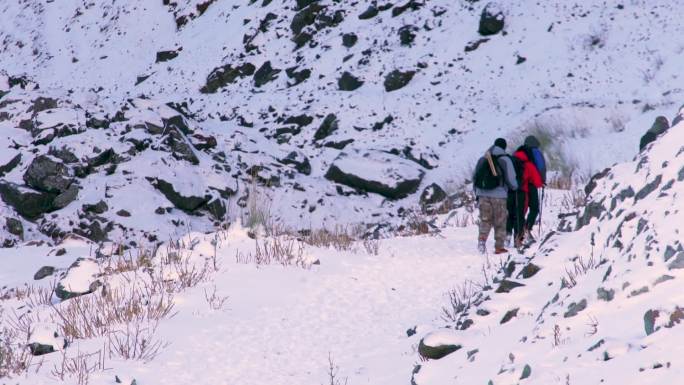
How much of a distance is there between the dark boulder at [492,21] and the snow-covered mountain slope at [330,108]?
6cm

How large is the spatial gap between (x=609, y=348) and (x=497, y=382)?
1.67ft

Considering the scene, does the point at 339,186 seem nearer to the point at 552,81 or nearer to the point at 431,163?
the point at 431,163

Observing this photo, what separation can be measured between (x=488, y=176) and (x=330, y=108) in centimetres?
1280

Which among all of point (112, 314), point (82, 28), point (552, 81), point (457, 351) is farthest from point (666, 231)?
point (82, 28)

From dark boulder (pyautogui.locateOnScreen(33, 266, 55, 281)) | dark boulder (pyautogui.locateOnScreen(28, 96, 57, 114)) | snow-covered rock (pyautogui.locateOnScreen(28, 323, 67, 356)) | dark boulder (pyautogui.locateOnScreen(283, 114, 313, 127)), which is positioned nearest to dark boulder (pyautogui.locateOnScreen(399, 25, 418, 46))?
dark boulder (pyautogui.locateOnScreen(283, 114, 313, 127))

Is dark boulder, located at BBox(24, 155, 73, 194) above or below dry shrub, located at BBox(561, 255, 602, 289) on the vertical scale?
below

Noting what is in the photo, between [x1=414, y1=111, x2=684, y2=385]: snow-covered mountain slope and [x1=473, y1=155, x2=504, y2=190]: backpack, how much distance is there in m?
4.15

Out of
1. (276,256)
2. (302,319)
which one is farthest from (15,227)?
(302,319)

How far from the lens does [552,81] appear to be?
19875 millimetres

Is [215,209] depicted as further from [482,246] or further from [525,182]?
[482,246]

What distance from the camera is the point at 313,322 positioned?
560 centimetres

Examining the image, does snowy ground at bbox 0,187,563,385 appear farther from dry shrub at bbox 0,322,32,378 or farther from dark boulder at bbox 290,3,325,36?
dark boulder at bbox 290,3,325,36

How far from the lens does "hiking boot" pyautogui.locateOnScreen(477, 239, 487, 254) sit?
350 inches

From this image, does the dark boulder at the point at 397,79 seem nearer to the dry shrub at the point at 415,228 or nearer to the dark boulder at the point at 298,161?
the dark boulder at the point at 298,161
